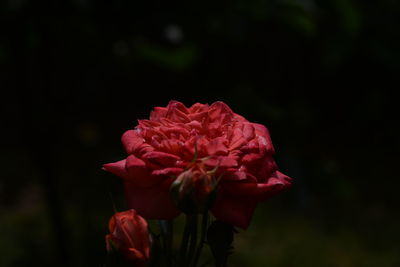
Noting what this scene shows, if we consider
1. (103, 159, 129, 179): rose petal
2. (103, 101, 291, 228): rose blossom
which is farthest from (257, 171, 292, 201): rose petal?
(103, 159, 129, 179): rose petal

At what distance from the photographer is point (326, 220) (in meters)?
2.13

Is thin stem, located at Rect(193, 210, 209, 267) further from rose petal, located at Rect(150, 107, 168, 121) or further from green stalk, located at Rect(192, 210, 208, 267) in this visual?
rose petal, located at Rect(150, 107, 168, 121)

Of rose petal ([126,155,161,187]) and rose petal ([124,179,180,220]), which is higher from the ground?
rose petal ([126,155,161,187])

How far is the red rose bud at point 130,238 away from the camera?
0.47 m

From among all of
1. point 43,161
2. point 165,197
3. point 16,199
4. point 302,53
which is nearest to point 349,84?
point 302,53

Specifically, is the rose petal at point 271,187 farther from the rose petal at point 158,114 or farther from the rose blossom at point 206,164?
the rose petal at point 158,114

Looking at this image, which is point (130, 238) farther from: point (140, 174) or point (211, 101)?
point (211, 101)

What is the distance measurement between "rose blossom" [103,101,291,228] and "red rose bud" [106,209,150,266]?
4 cm

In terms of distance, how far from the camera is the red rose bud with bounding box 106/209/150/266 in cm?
47

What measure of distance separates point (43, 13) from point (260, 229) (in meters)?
1.23

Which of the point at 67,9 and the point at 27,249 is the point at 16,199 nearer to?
the point at 27,249

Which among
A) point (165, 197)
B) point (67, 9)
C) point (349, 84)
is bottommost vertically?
point (349, 84)

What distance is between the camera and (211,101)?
1522mm

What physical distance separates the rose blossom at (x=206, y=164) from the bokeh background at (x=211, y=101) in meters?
0.05
